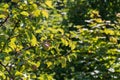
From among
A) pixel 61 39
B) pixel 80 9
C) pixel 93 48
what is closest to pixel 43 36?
pixel 61 39

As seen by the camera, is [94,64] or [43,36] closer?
[43,36]

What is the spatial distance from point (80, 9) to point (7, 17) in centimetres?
464

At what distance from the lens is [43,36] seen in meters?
3.17

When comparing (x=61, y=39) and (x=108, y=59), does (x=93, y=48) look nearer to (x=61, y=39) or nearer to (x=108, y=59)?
(x=108, y=59)

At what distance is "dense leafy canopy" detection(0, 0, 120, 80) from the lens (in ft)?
9.70

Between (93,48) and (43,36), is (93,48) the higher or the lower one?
the lower one

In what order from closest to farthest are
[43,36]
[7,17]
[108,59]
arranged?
[7,17] → [43,36] → [108,59]

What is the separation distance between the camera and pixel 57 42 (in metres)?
3.15

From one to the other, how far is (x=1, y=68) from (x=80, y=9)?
4.68 metres

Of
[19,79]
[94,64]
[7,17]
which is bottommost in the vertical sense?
[94,64]

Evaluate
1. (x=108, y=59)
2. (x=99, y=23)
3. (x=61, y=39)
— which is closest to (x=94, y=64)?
(x=108, y=59)

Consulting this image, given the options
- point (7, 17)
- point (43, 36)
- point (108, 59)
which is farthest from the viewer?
point (108, 59)

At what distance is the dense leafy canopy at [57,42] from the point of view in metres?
2.96

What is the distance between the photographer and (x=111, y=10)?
7.55 metres
